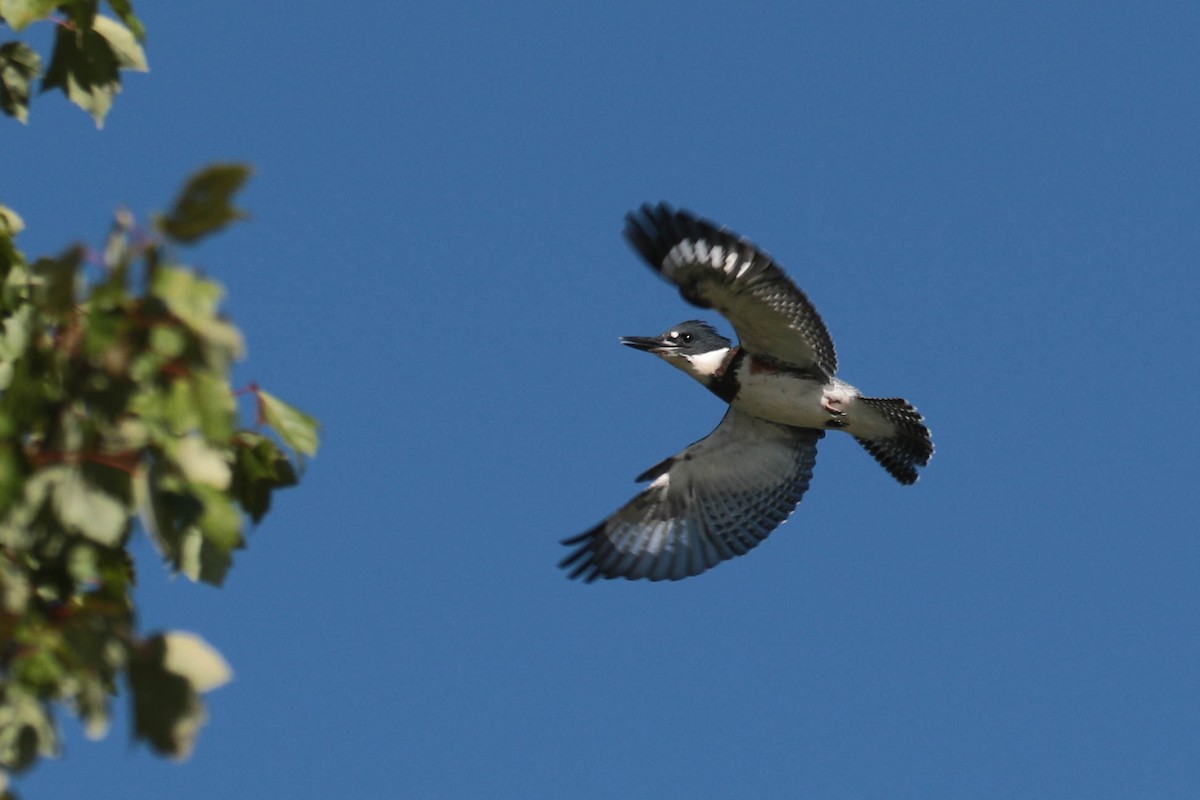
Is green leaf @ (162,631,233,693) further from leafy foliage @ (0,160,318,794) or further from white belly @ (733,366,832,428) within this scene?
white belly @ (733,366,832,428)

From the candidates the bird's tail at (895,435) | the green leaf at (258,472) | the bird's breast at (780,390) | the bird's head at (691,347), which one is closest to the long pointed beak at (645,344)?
the bird's head at (691,347)

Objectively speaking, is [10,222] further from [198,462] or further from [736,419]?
[736,419]

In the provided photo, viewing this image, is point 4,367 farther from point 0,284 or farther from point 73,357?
point 73,357

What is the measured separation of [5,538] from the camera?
10.3 ft

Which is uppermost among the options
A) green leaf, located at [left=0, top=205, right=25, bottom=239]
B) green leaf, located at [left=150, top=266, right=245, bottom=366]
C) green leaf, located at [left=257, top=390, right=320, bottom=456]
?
green leaf, located at [left=0, top=205, right=25, bottom=239]

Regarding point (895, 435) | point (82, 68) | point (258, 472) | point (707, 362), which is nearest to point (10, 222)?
point (82, 68)

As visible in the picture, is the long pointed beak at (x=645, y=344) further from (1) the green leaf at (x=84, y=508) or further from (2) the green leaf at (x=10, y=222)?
(1) the green leaf at (x=84, y=508)

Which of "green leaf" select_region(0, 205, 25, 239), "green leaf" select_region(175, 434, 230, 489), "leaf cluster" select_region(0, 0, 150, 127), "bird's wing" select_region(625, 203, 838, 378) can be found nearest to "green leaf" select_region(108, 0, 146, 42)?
"leaf cluster" select_region(0, 0, 150, 127)

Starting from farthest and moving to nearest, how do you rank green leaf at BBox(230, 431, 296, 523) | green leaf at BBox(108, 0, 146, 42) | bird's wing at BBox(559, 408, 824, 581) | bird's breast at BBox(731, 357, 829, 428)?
bird's wing at BBox(559, 408, 824, 581)
bird's breast at BBox(731, 357, 829, 428)
green leaf at BBox(108, 0, 146, 42)
green leaf at BBox(230, 431, 296, 523)

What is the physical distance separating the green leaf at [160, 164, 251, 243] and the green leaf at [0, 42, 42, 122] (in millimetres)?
2145

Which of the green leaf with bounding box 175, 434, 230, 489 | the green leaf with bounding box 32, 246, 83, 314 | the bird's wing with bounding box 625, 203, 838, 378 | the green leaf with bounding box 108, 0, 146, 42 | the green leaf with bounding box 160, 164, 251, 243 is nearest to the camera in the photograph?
the green leaf with bounding box 160, 164, 251, 243

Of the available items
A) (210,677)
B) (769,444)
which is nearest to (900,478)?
(769,444)

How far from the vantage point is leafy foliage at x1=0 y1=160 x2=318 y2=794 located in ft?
9.13

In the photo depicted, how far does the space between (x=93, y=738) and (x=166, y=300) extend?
32.0 inches
